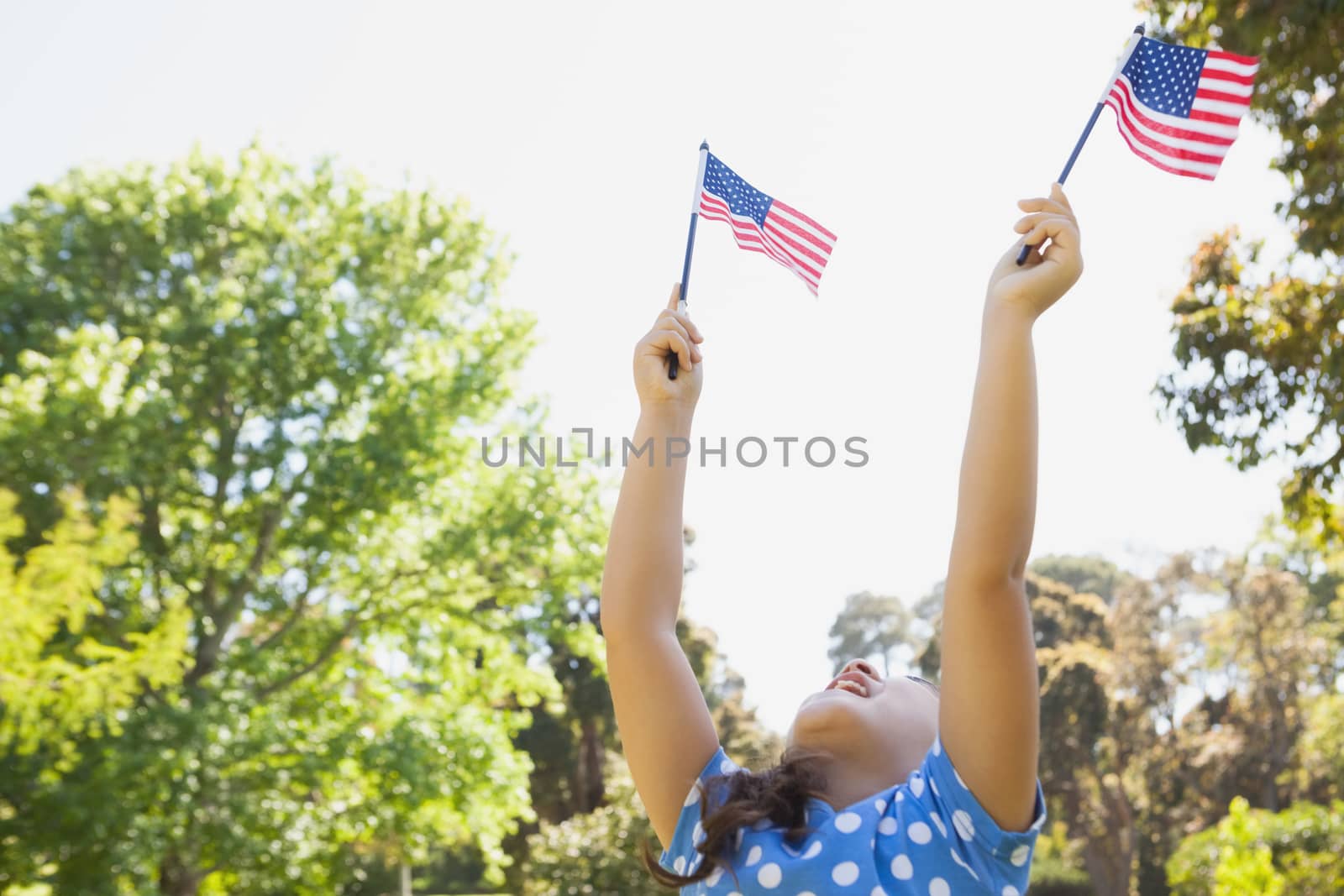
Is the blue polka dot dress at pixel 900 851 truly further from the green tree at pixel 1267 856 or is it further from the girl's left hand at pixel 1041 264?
the green tree at pixel 1267 856

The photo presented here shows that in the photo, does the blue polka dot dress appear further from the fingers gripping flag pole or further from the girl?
the fingers gripping flag pole

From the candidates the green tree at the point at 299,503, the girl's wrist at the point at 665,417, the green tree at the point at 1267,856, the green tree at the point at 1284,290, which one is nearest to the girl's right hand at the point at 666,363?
the girl's wrist at the point at 665,417

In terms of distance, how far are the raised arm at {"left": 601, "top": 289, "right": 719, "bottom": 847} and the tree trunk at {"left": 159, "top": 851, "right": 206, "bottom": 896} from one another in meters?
12.4

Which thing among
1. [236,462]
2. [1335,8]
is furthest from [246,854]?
[1335,8]

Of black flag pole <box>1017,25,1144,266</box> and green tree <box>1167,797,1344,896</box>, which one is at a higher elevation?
black flag pole <box>1017,25,1144,266</box>

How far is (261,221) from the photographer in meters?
13.2

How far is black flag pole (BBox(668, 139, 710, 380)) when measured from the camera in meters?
1.54

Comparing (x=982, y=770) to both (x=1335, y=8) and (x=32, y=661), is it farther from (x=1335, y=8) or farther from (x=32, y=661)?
(x=32, y=661)

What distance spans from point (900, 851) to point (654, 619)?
1.32ft

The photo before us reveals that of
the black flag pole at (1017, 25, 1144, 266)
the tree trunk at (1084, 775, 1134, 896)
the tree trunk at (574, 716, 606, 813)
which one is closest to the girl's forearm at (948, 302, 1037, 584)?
the black flag pole at (1017, 25, 1144, 266)

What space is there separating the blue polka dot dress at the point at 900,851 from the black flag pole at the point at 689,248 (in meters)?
0.62

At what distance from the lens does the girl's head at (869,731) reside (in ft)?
4.40

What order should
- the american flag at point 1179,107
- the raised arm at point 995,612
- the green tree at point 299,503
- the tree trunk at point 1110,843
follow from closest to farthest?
the raised arm at point 995,612
the american flag at point 1179,107
the green tree at point 299,503
the tree trunk at point 1110,843

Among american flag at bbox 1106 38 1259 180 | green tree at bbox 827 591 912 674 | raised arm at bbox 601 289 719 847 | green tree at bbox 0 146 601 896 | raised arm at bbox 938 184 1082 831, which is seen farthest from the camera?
green tree at bbox 827 591 912 674
